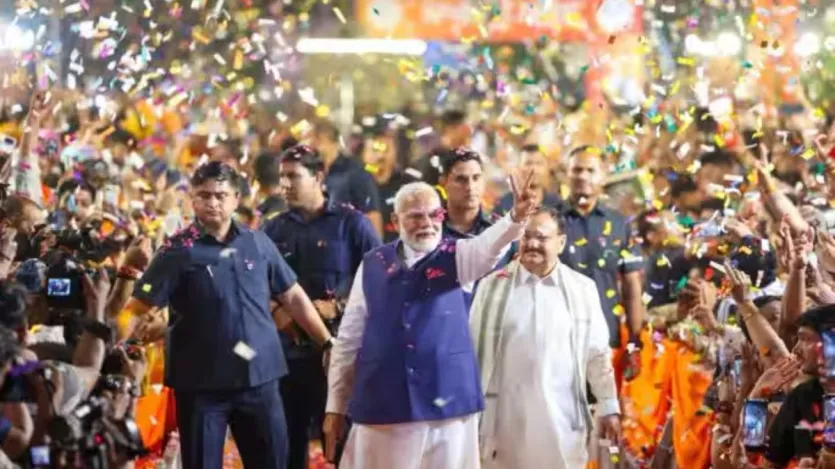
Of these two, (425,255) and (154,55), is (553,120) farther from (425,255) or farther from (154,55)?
(425,255)

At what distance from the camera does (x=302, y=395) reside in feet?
38.7

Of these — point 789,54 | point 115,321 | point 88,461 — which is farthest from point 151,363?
point 789,54

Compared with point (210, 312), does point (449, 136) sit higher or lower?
higher

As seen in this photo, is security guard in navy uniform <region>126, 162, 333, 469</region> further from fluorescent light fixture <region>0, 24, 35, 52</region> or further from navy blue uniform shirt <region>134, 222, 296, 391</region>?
fluorescent light fixture <region>0, 24, 35, 52</region>

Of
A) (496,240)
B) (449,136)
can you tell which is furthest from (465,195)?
(449,136)

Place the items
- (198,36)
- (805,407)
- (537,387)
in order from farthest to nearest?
1. (198,36)
2. (537,387)
3. (805,407)

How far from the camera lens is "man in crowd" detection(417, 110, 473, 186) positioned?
49.9 ft

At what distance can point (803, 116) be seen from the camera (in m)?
18.0

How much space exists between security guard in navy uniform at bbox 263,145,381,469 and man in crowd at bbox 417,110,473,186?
2.62 metres

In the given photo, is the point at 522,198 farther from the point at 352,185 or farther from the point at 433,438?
the point at 352,185

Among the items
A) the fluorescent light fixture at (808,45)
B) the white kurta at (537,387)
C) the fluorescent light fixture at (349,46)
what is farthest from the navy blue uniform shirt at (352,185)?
the fluorescent light fixture at (349,46)

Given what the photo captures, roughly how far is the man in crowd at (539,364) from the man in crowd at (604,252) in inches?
89.1

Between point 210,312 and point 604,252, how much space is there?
135 inches

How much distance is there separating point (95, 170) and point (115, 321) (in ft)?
16.5
